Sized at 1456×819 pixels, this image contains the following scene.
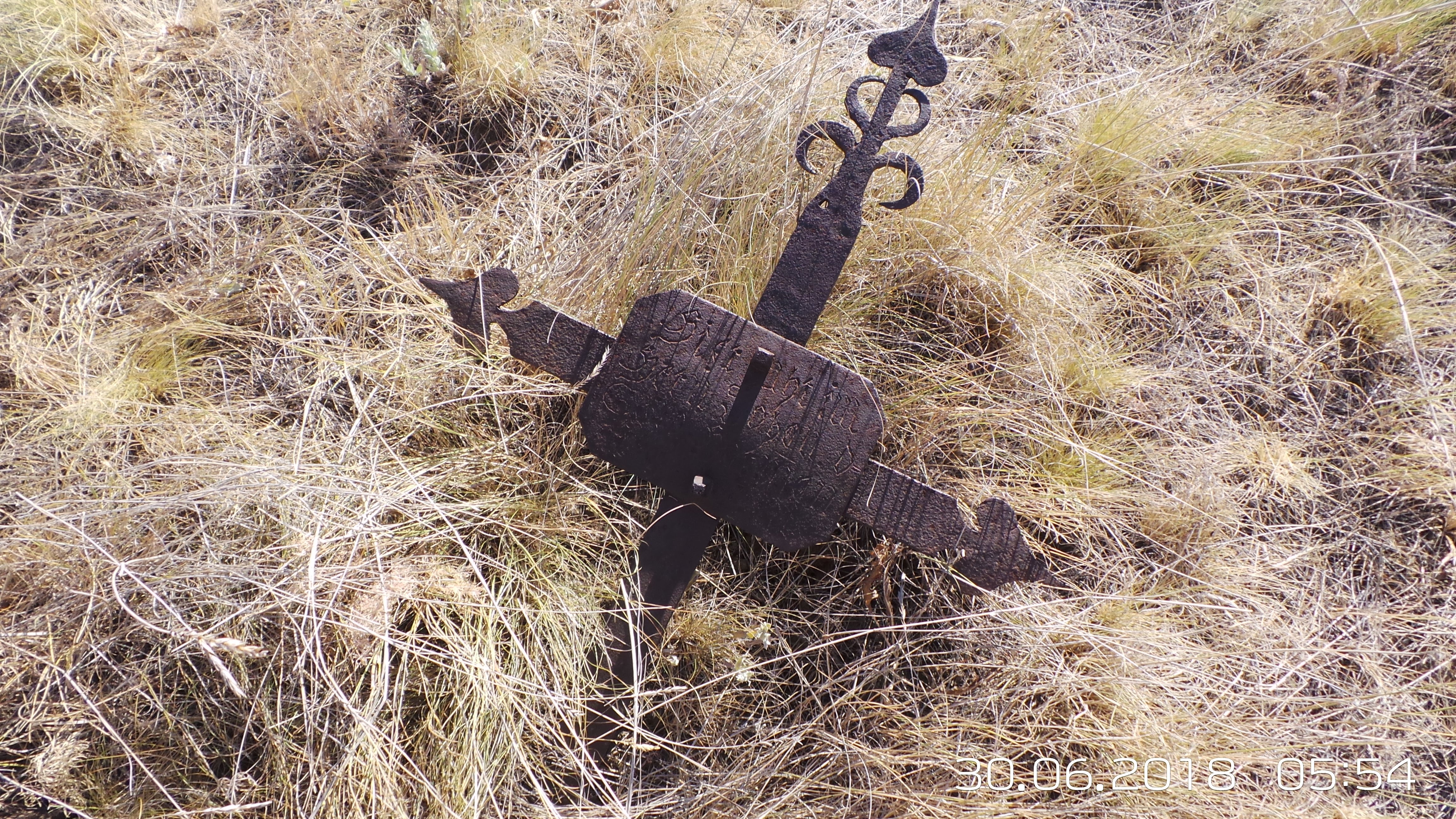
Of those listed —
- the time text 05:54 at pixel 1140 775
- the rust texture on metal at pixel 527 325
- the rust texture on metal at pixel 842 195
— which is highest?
the rust texture on metal at pixel 842 195

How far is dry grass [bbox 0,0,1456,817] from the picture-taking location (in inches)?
60.0

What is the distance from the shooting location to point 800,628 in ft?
5.80

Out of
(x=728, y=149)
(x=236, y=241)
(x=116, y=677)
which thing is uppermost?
(x=728, y=149)

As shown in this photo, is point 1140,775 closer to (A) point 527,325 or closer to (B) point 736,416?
(B) point 736,416

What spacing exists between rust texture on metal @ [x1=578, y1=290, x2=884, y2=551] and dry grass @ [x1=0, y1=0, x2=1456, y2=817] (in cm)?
41

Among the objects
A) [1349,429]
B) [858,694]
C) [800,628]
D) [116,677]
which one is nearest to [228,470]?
[116,677]

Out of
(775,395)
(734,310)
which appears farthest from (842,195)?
(734,310)

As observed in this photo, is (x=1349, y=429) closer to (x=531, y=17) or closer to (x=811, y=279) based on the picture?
(x=811, y=279)

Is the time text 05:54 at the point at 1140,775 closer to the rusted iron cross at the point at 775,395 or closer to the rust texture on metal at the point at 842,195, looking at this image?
the rusted iron cross at the point at 775,395

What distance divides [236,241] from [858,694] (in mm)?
2125

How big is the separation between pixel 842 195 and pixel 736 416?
19.1 inches

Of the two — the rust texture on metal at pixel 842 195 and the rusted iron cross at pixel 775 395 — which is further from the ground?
the rust texture on metal at pixel 842 195

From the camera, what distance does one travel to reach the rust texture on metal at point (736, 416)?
135 cm

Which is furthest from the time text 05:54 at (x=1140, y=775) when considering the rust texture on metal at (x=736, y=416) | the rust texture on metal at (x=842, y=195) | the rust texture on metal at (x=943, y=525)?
the rust texture on metal at (x=842, y=195)
